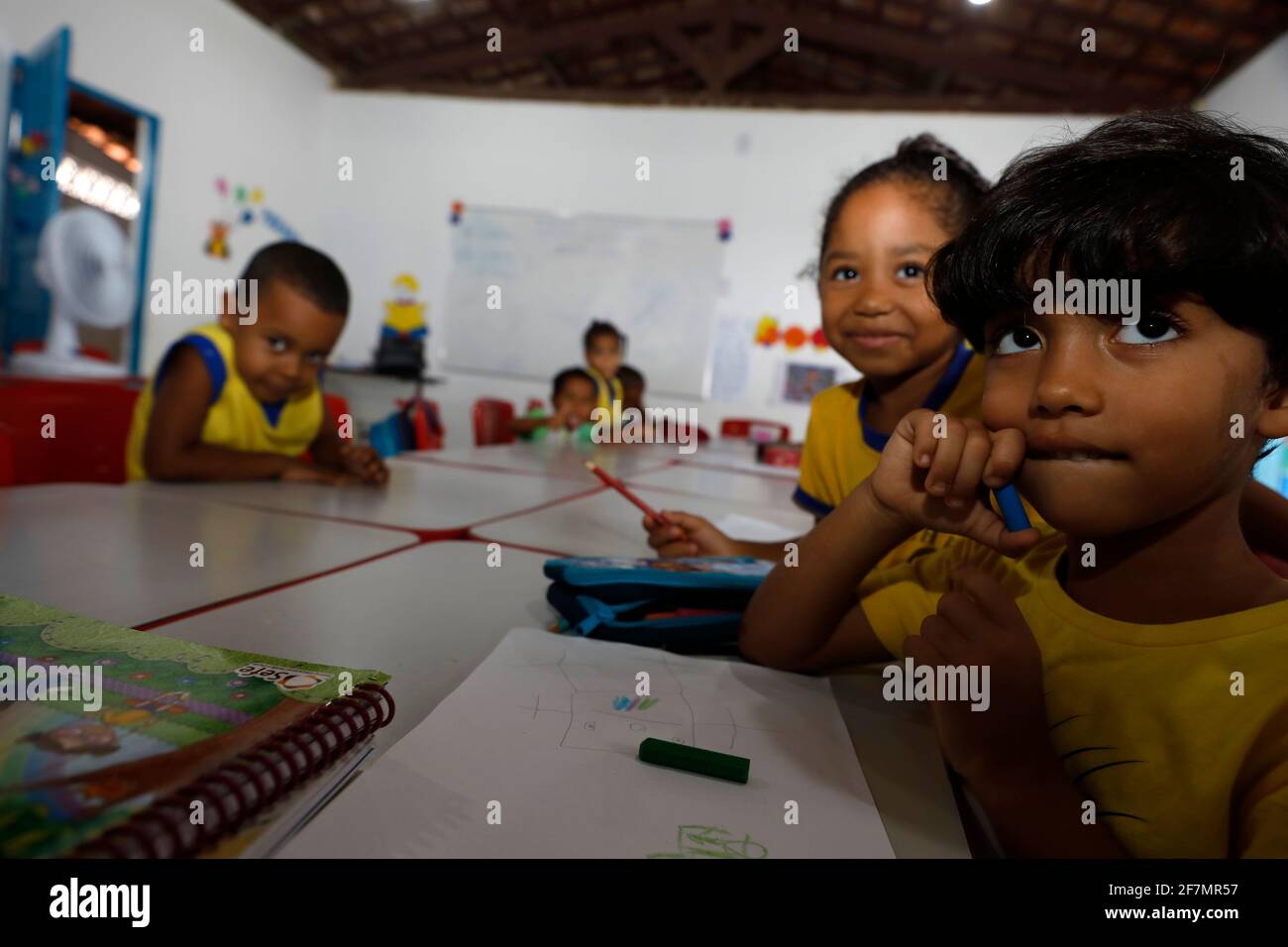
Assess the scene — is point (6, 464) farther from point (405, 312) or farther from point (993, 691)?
point (405, 312)

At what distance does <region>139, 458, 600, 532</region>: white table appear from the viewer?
3.56 feet

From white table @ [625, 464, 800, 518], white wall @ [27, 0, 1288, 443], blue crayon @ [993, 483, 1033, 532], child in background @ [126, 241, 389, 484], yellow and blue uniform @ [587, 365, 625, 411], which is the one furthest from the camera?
white wall @ [27, 0, 1288, 443]

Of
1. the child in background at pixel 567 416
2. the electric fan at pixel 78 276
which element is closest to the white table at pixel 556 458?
the child in background at pixel 567 416

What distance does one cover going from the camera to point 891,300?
1.00 metres

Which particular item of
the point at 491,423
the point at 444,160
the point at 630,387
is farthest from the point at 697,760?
the point at 444,160

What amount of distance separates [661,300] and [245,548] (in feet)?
15.3

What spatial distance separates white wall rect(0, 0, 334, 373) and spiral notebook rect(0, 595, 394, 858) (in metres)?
4.39

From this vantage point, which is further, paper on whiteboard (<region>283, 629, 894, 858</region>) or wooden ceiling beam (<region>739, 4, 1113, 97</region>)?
wooden ceiling beam (<region>739, 4, 1113, 97</region>)

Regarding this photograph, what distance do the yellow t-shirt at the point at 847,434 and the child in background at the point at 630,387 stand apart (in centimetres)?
253

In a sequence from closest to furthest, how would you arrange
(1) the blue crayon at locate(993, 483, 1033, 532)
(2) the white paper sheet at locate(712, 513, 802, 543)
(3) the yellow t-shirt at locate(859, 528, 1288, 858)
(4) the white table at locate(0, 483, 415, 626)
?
1. (3) the yellow t-shirt at locate(859, 528, 1288, 858)
2. (1) the blue crayon at locate(993, 483, 1033, 532)
3. (4) the white table at locate(0, 483, 415, 626)
4. (2) the white paper sheet at locate(712, 513, 802, 543)

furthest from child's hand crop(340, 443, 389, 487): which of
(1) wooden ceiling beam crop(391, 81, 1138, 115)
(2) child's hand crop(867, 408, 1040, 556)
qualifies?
(1) wooden ceiling beam crop(391, 81, 1138, 115)

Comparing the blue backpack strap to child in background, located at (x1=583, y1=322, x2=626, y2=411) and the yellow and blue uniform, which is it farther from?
child in background, located at (x1=583, y1=322, x2=626, y2=411)
